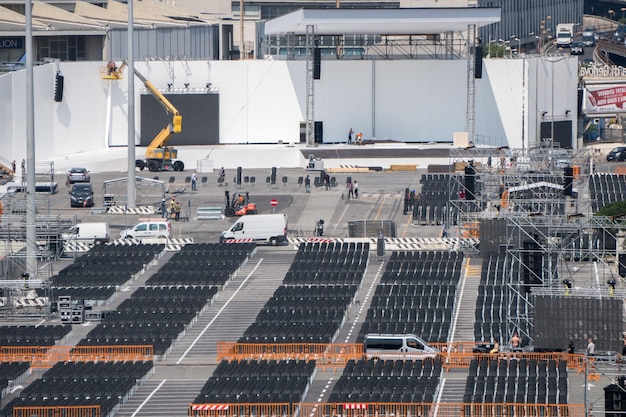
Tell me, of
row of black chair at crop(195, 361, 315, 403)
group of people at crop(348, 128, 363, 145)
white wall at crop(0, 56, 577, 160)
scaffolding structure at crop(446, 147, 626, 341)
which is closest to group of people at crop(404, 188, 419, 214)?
scaffolding structure at crop(446, 147, 626, 341)

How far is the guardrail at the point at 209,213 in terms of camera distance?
105m

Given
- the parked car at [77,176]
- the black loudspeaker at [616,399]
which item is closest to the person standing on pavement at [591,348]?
the black loudspeaker at [616,399]

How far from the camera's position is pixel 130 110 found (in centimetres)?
10662

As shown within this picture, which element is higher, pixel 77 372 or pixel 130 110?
pixel 130 110

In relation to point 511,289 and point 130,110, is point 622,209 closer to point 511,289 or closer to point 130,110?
point 511,289

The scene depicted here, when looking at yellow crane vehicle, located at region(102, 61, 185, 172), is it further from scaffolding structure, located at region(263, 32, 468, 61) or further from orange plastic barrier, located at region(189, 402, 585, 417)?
orange plastic barrier, located at region(189, 402, 585, 417)

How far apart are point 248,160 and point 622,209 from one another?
43.9 m

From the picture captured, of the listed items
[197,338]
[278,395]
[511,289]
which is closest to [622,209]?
[511,289]

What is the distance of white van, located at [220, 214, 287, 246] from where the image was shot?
9456 centimetres

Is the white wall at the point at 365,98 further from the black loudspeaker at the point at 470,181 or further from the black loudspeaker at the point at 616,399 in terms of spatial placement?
the black loudspeaker at the point at 616,399

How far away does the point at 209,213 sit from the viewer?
105m

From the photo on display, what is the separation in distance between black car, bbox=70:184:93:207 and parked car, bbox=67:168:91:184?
9.22 meters

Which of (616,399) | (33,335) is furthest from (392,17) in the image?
(616,399)

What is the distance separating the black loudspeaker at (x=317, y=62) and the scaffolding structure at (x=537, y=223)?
682 inches
